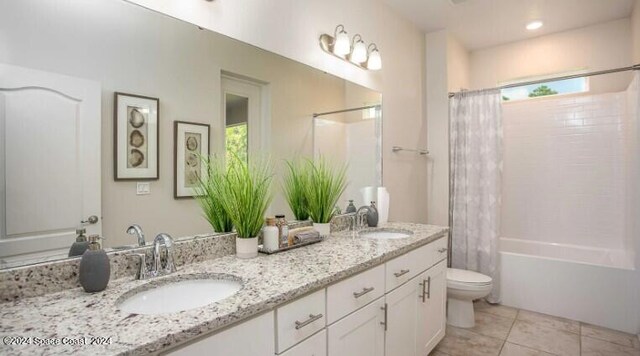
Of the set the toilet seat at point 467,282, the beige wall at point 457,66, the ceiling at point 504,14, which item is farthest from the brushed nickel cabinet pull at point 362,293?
the beige wall at point 457,66

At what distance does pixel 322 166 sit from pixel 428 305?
1096 millimetres

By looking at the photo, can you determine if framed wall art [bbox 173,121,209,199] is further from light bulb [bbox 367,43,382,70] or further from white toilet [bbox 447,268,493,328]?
white toilet [bbox 447,268,493,328]

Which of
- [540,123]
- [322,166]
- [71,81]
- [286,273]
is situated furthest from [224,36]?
[540,123]

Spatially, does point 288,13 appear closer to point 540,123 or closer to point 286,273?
point 286,273

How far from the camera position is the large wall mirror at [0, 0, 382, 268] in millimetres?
982

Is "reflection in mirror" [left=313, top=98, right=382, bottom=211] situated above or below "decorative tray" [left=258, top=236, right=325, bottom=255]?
above

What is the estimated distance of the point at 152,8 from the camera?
4.19 ft

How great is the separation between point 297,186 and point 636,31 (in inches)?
129

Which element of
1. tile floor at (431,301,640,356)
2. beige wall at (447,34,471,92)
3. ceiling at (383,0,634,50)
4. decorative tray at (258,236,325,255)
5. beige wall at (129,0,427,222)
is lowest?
tile floor at (431,301,640,356)

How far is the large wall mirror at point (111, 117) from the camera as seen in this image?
3.22 feet

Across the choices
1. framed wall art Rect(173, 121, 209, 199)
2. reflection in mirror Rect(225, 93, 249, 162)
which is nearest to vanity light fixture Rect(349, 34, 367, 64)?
reflection in mirror Rect(225, 93, 249, 162)

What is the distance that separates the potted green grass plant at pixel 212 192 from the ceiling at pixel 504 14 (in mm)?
2141

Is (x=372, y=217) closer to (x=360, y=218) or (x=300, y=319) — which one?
(x=360, y=218)

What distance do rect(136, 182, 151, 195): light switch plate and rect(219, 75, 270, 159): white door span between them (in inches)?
14.8
